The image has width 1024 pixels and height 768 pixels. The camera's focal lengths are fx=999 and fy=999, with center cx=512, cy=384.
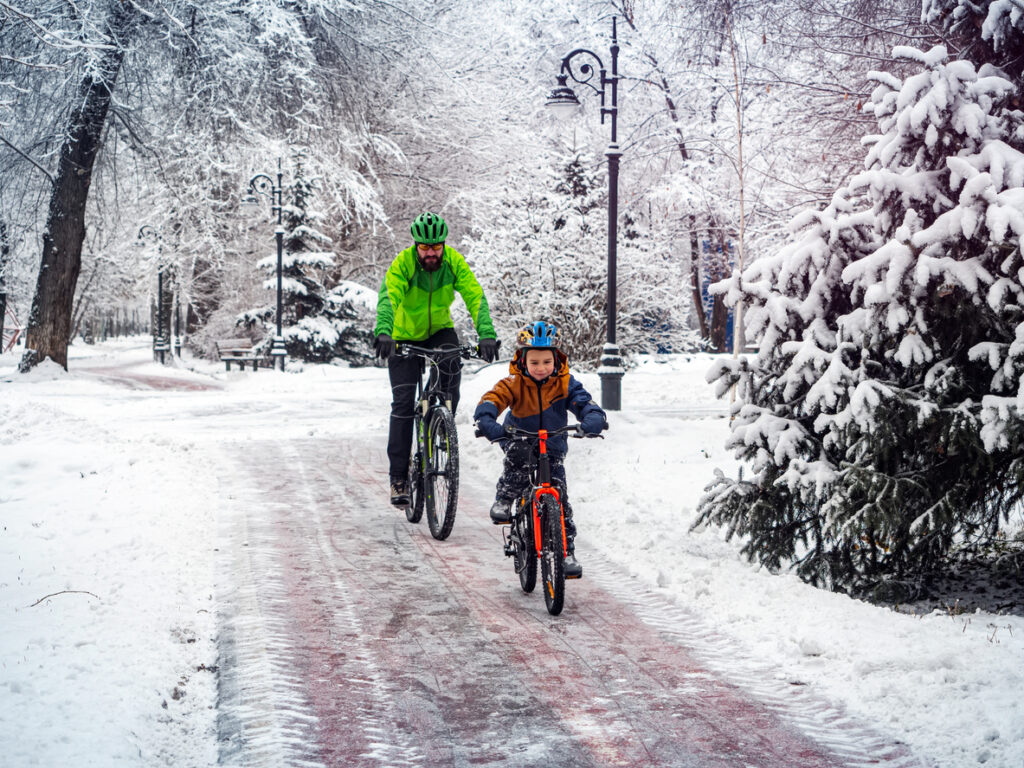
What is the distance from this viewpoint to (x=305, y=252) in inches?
1316

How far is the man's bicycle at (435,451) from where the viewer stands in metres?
6.76

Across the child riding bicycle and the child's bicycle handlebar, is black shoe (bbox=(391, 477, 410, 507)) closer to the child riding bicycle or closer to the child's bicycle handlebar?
the child riding bicycle

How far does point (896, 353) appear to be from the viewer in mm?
5211

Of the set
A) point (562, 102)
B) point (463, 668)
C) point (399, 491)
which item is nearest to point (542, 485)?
point (463, 668)

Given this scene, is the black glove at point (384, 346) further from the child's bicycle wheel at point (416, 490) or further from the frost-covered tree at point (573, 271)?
the frost-covered tree at point (573, 271)

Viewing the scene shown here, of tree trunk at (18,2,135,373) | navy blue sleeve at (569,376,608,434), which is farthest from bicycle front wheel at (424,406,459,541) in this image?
tree trunk at (18,2,135,373)

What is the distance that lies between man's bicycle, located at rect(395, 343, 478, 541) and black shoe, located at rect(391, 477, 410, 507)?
0.44 feet

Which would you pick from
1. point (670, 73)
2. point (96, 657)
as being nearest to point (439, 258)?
point (96, 657)

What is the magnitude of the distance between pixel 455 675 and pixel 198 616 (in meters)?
1.49

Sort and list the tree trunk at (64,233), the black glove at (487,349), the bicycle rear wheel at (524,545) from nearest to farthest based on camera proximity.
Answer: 1. the bicycle rear wheel at (524,545)
2. the black glove at (487,349)
3. the tree trunk at (64,233)

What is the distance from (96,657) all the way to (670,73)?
1889 centimetres

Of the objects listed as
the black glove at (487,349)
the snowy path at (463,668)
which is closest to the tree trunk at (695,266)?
the black glove at (487,349)

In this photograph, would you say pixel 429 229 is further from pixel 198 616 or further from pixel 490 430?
pixel 198 616

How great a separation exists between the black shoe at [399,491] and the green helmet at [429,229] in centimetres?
189
